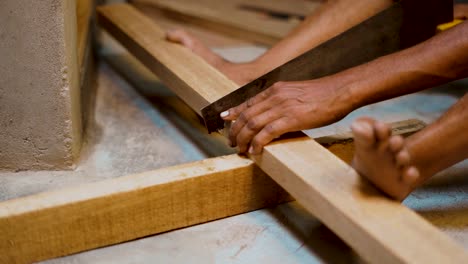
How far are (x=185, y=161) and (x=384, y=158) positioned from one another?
2.45 ft

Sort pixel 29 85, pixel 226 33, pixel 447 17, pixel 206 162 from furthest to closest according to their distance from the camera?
pixel 226 33 < pixel 447 17 < pixel 29 85 < pixel 206 162

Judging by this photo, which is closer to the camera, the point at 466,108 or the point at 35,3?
the point at 466,108

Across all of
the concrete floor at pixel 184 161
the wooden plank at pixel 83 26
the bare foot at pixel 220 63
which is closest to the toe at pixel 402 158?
the concrete floor at pixel 184 161

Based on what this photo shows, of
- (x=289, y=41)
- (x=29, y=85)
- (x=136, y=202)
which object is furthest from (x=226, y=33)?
(x=136, y=202)

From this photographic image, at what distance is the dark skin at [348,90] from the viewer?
4.61 feet

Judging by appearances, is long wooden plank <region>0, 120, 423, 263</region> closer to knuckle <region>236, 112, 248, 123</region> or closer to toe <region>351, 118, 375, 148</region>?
knuckle <region>236, 112, 248, 123</region>

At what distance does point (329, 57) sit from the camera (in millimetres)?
1739

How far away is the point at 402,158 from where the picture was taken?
3.72 ft

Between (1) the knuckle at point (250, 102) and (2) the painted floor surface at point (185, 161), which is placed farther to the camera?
(1) the knuckle at point (250, 102)

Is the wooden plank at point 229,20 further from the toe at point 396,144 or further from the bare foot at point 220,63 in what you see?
the toe at point 396,144

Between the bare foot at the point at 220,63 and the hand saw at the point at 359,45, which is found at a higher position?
the hand saw at the point at 359,45

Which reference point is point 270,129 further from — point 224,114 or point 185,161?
point 185,161

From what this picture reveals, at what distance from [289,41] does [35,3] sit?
2.85 feet

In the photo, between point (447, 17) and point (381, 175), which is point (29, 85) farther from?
point (447, 17)
